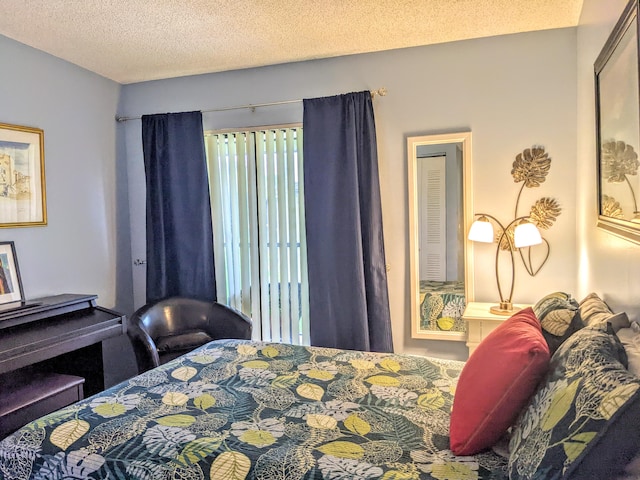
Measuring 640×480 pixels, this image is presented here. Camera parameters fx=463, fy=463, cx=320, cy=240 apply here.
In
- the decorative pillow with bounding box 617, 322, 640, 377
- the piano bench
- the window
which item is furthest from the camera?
the window

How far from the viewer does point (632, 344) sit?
1226 millimetres

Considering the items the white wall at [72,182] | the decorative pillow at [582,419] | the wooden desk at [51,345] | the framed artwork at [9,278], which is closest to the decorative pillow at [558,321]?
the decorative pillow at [582,419]

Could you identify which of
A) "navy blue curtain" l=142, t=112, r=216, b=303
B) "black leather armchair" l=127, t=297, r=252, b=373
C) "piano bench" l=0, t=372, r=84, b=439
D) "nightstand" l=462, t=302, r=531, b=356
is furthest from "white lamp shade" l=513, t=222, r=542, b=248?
"piano bench" l=0, t=372, r=84, b=439

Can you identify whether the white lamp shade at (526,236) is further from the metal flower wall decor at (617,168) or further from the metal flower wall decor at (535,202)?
the metal flower wall decor at (617,168)

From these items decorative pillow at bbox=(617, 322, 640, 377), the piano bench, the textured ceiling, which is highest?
the textured ceiling

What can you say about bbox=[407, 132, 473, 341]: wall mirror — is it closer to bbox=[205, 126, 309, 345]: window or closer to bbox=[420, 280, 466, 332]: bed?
bbox=[420, 280, 466, 332]: bed

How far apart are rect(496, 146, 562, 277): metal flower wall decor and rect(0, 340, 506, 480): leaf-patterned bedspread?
50.4 inches

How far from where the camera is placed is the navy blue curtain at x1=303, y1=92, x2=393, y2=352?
10.8 ft

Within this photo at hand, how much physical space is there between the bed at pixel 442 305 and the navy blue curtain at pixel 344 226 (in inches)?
11.0

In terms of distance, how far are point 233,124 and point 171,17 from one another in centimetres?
112

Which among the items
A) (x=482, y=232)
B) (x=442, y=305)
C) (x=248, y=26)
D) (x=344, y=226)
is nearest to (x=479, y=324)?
(x=442, y=305)

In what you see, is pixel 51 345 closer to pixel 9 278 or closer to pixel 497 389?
pixel 9 278

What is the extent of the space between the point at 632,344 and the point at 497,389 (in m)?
0.37

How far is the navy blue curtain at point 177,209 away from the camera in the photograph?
12.1ft
